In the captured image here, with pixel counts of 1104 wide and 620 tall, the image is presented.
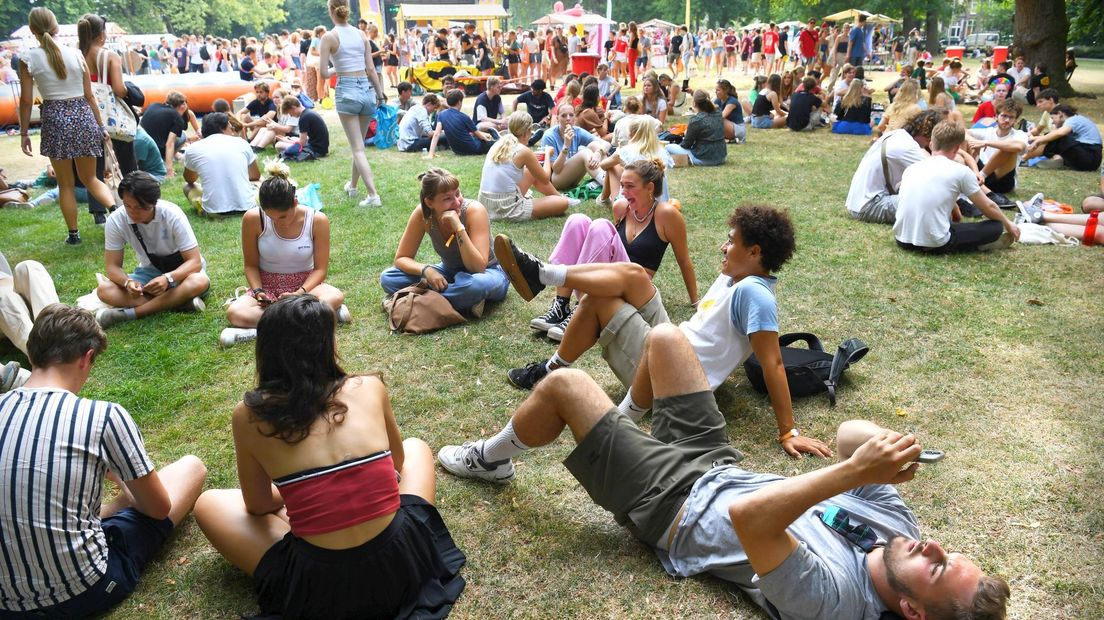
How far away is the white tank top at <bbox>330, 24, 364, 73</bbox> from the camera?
807cm

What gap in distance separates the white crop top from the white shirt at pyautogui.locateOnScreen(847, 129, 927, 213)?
800 cm

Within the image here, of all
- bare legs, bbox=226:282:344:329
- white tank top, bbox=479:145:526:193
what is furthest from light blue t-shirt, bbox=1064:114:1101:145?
bare legs, bbox=226:282:344:329

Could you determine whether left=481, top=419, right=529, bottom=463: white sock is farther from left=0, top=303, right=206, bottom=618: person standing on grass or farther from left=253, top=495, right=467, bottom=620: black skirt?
left=0, top=303, right=206, bottom=618: person standing on grass

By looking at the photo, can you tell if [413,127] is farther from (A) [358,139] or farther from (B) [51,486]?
(B) [51,486]

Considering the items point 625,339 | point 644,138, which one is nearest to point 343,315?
point 625,339

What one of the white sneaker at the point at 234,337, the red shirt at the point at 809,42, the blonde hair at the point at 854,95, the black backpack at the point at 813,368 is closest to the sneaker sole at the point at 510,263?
the black backpack at the point at 813,368

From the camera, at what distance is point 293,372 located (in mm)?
2434

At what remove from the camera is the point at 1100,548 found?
3.04 metres

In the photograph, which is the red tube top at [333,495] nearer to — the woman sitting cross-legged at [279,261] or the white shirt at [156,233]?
the woman sitting cross-legged at [279,261]

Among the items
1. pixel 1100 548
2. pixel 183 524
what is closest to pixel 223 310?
pixel 183 524

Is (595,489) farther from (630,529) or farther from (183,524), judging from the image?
(183,524)

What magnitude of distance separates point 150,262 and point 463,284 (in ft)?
8.11

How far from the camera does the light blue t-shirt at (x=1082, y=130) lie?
9.76m

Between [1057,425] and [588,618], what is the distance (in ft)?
9.70
